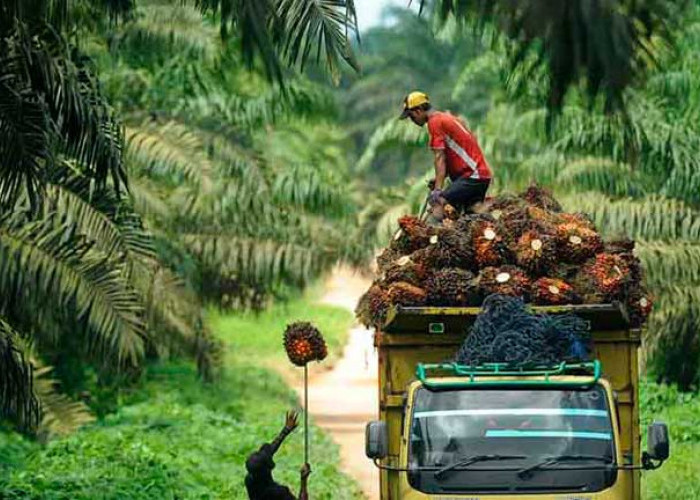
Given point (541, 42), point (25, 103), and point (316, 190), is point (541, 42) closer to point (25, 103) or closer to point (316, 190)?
point (25, 103)

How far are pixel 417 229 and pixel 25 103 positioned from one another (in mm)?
3136

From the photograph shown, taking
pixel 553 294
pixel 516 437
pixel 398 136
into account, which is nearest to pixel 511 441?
pixel 516 437

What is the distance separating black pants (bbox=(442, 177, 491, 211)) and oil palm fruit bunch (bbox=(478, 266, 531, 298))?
196 centimetres

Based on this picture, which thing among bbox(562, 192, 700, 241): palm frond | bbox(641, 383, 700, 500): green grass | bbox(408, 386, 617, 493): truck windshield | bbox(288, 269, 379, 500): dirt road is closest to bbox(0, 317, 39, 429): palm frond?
bbox(408, 386, 617, 493): truck windshield

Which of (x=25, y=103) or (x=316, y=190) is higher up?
(x=25, y=103)

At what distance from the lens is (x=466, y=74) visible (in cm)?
3173

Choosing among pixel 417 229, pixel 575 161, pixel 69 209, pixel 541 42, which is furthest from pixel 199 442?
pixel 541 42

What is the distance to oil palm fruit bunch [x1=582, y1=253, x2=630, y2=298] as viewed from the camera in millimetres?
11734

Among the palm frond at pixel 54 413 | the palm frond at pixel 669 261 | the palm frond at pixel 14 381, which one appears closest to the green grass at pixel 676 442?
the palm frond at pixel 669 261

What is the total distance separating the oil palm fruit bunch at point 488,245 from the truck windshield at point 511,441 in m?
1.73

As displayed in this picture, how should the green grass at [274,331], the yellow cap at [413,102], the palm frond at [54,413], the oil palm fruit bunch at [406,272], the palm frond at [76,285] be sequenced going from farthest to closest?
1. the green grass at [274,331]
2. the palm frond at [54,413]
3. the palm frond at [76,285]
4. the yellow cap at [413,102]
5. the oil palm fruit bunch at [406,272]

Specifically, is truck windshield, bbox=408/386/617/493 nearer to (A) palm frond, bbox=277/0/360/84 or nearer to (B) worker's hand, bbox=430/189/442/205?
(A) palm frond, bbox=277/0/360/84

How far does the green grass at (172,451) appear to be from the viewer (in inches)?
639

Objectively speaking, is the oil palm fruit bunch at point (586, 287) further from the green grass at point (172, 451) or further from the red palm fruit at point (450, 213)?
the green grass at point (172, 451)
